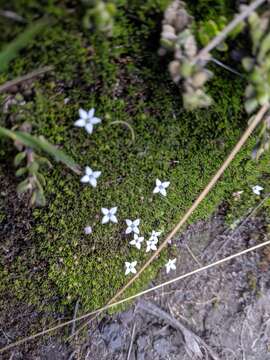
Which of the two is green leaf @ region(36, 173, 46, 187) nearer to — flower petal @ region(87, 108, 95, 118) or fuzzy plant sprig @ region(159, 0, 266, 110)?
flower petal @ region(87, 108, 95, 118)

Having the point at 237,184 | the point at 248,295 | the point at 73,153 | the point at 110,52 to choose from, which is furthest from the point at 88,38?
the point at 248,295

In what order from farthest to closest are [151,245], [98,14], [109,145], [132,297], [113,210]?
[132,297]
[151,245]
[113,210]
[109,145]
[98,14]

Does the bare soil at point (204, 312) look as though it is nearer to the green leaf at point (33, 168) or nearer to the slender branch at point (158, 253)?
the slender branch at point (158, 253)

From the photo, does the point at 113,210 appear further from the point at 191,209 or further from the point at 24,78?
the point at 24,78

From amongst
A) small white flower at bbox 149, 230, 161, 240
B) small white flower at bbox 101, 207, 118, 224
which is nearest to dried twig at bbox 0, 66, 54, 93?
small white flower at bbox 101, 207, 118, 224

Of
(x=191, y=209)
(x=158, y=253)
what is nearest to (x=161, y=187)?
(x=191, y=209)

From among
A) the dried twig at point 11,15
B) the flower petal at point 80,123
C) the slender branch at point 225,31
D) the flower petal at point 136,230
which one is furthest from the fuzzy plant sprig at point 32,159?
the slender branch at point 225,31

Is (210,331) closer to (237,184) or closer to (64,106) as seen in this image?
(237,184)
